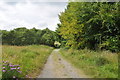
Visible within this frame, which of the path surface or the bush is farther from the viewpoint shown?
the bush

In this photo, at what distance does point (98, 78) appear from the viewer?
17.5 feet

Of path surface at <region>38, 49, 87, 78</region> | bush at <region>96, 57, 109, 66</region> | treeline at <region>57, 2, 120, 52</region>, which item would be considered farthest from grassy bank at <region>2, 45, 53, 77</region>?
treeline at <region>57, 2, 120, 52</region>

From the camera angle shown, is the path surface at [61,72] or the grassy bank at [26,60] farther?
the grassy bank at [26,60]

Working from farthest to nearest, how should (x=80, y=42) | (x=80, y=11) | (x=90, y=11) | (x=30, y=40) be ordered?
1. (x=30, y=40)
2. (x=80, y=42)
3. (x=80, y=11)
4. (x=90, y=11)

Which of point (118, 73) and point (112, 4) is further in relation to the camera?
point (112, 4)

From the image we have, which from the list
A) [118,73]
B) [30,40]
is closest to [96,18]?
[118,73]

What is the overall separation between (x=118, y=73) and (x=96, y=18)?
5.96 m

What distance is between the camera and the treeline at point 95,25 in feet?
31.8

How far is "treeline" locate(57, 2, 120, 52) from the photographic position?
9.68m

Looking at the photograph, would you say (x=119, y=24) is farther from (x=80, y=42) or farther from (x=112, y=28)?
(x=80, y=42)

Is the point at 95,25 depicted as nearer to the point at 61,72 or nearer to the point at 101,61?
the point at 101,61

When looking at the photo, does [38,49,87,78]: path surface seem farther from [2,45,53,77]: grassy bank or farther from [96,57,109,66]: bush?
[96,57,109,66]: bush

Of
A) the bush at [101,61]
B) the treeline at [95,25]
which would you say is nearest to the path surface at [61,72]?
the bush at [101,61]

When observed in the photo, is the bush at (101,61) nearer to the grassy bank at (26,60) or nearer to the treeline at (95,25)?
the treeline at (95,25)
